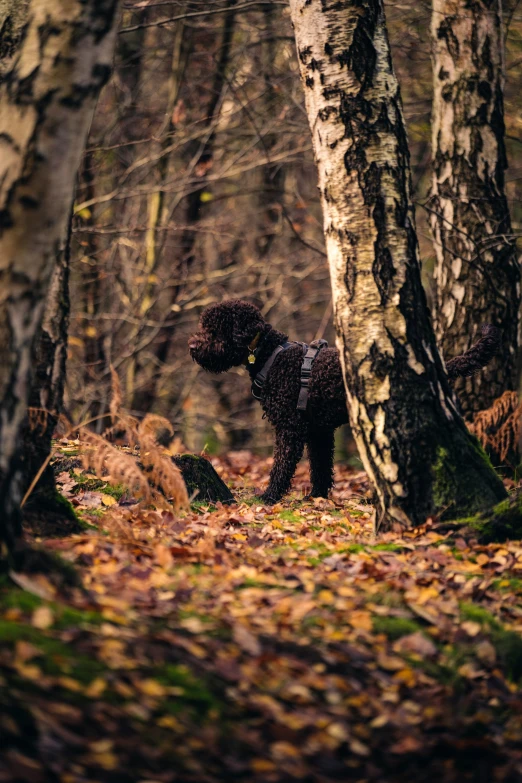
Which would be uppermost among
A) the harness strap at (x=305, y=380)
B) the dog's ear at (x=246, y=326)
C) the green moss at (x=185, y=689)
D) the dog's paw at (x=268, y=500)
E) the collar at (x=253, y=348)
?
the dog's ear at (x=246, y=326)

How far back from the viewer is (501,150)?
9297 mm

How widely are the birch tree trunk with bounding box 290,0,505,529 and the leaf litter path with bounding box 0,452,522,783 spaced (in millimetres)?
577

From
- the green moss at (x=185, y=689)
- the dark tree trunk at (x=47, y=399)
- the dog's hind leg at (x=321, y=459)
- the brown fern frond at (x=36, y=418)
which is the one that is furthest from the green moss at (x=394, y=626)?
the dog's hind leg at (x=321, y=459)

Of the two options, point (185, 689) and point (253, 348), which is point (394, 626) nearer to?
point (185, 689)

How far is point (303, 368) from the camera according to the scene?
7.89 meters

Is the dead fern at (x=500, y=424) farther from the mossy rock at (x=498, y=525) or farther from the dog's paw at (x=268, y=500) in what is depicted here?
the mossy rock at (x=498, y=525)

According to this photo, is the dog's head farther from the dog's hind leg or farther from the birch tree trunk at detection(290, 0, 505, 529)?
the birch tree trunk at detection(290, 0, 505, 529)

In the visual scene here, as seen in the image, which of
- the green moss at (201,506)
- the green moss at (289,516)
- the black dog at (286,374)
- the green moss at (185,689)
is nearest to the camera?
the green moss at (185,689)

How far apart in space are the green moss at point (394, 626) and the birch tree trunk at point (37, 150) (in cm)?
204

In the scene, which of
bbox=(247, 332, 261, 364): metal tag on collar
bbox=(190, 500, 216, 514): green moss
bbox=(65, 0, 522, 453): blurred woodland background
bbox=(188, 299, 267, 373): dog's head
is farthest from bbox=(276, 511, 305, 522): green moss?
bbox=(65, 0, 522, 453): blurred woodland background

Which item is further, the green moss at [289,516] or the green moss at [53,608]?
the green moss at [289,516]

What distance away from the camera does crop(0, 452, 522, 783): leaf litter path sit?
3.16 metres

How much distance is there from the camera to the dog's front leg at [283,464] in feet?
26.2

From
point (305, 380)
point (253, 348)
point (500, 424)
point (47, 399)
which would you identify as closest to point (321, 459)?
point (305, 380)
